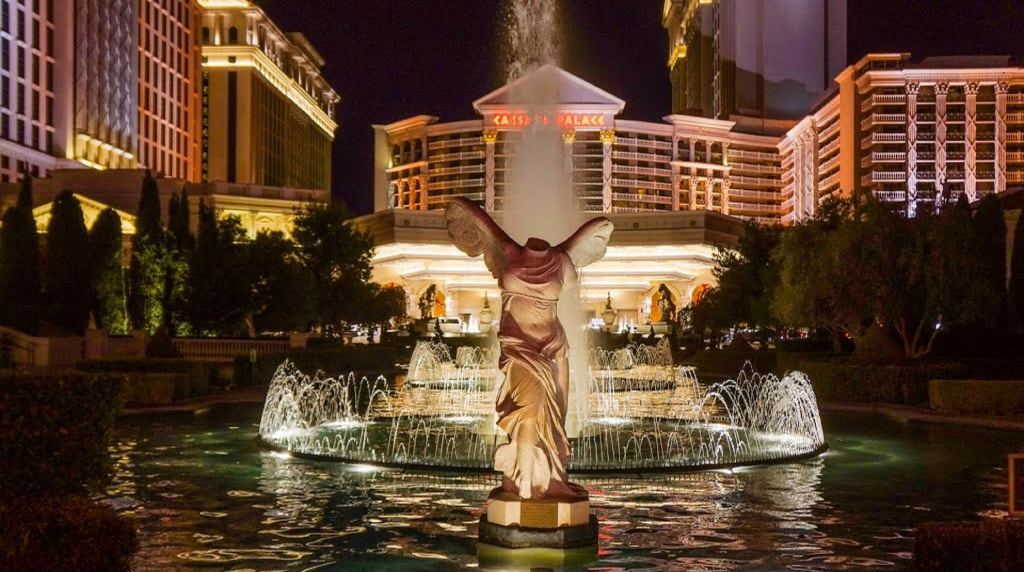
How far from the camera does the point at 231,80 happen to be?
449ft

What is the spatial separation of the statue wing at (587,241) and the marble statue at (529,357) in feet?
0.68

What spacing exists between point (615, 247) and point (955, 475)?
80959mm

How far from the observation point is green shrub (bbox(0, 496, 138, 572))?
7246 millimetres

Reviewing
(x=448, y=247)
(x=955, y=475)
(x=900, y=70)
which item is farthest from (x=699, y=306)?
(x=900, y=70)

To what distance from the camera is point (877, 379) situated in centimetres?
2716

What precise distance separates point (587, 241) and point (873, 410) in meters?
17.7

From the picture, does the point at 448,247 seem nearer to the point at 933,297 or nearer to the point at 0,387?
the point at 933,297

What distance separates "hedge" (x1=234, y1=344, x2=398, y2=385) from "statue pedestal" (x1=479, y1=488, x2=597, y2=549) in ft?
79.8

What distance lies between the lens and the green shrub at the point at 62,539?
7246mm

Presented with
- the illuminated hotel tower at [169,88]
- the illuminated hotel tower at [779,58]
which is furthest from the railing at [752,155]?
the illuminated hotel tower at [169,88]

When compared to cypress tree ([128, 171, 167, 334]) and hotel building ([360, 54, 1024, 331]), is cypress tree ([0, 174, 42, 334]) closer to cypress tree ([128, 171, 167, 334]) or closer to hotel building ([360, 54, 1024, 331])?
cypress tree ([128, 171, 167, 334])

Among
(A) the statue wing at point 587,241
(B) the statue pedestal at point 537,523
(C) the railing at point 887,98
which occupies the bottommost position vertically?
(B) the statue pedestal at point 537,523

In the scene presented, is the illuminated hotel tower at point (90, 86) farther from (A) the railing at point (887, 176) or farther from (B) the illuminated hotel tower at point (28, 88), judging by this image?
(A) the railing at point (887, 176)

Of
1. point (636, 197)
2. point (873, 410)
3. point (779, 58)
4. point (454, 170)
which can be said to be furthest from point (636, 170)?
point (873, 410)
